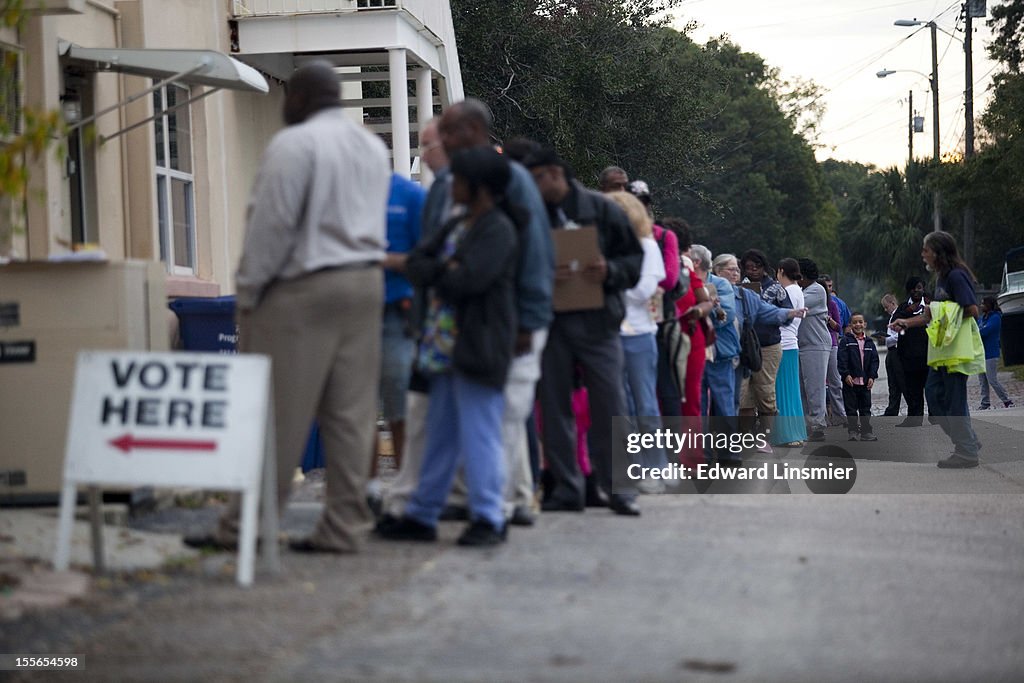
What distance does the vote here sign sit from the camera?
587cm

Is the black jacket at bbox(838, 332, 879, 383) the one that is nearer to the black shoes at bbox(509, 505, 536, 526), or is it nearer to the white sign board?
the black shoes at bbox(509, 505, 536, 526)

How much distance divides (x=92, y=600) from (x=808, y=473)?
6634 mm

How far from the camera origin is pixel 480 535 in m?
6.75

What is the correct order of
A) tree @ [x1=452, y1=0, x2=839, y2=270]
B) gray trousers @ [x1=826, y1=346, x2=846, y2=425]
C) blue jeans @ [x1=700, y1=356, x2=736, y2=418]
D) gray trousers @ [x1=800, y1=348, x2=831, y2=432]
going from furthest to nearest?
tree @ [x1=452, y1=0, x2=839, y2=270] < gray trousers @ [x1=826, y1=346, x2=846, y2=425] < gray trousers @ [x1=800, y1=348, x2=831, y2=432] < blue jeans @ [x1=700, y1=356, x2=736, y2=418]

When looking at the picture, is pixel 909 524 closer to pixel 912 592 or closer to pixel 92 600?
pixel 912 592

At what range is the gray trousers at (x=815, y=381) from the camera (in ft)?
53.8

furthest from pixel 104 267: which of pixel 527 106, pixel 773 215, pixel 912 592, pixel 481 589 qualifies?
pixel 773 215

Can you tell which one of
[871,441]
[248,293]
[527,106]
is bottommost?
[871,441]

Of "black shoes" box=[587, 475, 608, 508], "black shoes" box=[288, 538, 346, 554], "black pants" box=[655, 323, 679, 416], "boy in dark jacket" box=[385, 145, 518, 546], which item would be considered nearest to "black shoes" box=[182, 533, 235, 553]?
"black shoes" box=[288, 538, 346, 554]

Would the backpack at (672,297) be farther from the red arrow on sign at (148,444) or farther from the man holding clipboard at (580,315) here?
the red arrow on sign at (148,444)

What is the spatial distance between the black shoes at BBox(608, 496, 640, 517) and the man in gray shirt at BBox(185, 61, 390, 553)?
1990 mm

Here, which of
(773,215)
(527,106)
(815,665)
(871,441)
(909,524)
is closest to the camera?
(815,665)

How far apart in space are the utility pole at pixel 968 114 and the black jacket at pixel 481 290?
3177 cm

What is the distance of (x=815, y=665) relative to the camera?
189 inches
